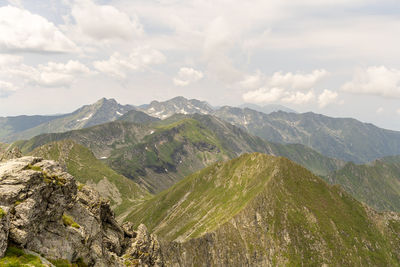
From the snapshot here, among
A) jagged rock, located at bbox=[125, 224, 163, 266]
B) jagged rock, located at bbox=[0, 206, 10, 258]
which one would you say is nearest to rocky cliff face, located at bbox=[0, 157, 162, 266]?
jagged rock, located at bbox=[0, 206, 10, 258]

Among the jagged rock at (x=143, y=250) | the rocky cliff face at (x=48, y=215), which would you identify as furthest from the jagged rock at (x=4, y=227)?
the jagged rock at (x=143, y=250)

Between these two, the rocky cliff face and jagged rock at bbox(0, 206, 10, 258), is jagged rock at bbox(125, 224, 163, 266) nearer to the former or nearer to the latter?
the rocky cliff face

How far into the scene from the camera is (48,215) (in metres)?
36.3

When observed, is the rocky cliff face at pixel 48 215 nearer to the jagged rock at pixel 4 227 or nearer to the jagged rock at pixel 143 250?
the jagged rock at pixel 4 227

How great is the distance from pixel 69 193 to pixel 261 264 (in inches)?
7691

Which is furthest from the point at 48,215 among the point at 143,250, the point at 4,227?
the point at 143,250

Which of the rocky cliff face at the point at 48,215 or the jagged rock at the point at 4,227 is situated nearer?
the jagged rock at the point at 4,227

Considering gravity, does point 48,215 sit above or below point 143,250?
above

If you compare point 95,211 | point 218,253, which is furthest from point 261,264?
point 95,211

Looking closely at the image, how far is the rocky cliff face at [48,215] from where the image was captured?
101 ft

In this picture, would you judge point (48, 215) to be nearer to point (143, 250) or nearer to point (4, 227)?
point (4, 227)

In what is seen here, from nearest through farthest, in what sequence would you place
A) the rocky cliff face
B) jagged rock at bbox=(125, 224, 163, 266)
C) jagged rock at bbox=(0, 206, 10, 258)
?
jagged rock at bbox=(0, 206, 10, 258) → the rocky cliff face → jagged rock at bbox=(125, 224, 163, 266)

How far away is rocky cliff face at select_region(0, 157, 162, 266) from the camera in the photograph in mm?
30703

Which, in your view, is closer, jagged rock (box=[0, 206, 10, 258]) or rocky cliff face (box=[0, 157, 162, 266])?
jagged rock (box=[0, 206, 10, 258])
